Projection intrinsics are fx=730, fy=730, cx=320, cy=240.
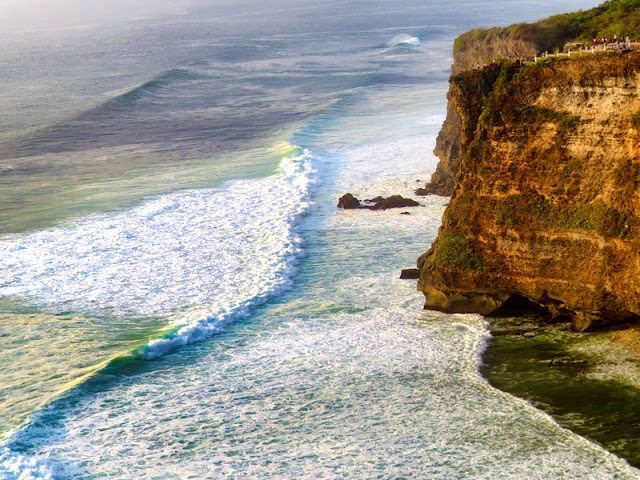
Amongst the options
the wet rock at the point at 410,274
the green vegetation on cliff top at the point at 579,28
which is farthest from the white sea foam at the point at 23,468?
the green vegetation on cliff top at the point at 579,28

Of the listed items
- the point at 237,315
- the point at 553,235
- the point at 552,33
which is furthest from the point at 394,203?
the point at 553,235

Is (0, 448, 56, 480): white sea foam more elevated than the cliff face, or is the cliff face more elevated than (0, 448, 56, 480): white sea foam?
the cliff face

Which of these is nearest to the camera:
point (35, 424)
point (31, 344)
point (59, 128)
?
point (35, 424)

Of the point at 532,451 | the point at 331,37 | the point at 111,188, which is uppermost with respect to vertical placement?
the point at 331,37

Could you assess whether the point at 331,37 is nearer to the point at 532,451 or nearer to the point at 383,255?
the point at 383,255

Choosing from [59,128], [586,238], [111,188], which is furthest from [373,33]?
[586,238]

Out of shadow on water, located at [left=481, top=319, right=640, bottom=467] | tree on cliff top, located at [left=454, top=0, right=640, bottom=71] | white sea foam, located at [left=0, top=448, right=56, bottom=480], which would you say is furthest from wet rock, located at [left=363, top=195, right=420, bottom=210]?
white sea foam, located at [left=0, top=448, right=56, bottom=480]

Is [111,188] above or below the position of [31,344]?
above

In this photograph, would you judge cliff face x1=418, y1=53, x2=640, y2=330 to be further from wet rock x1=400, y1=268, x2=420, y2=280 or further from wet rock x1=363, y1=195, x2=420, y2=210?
wet rock x1=363, y1=195, x2=420, y2=210
